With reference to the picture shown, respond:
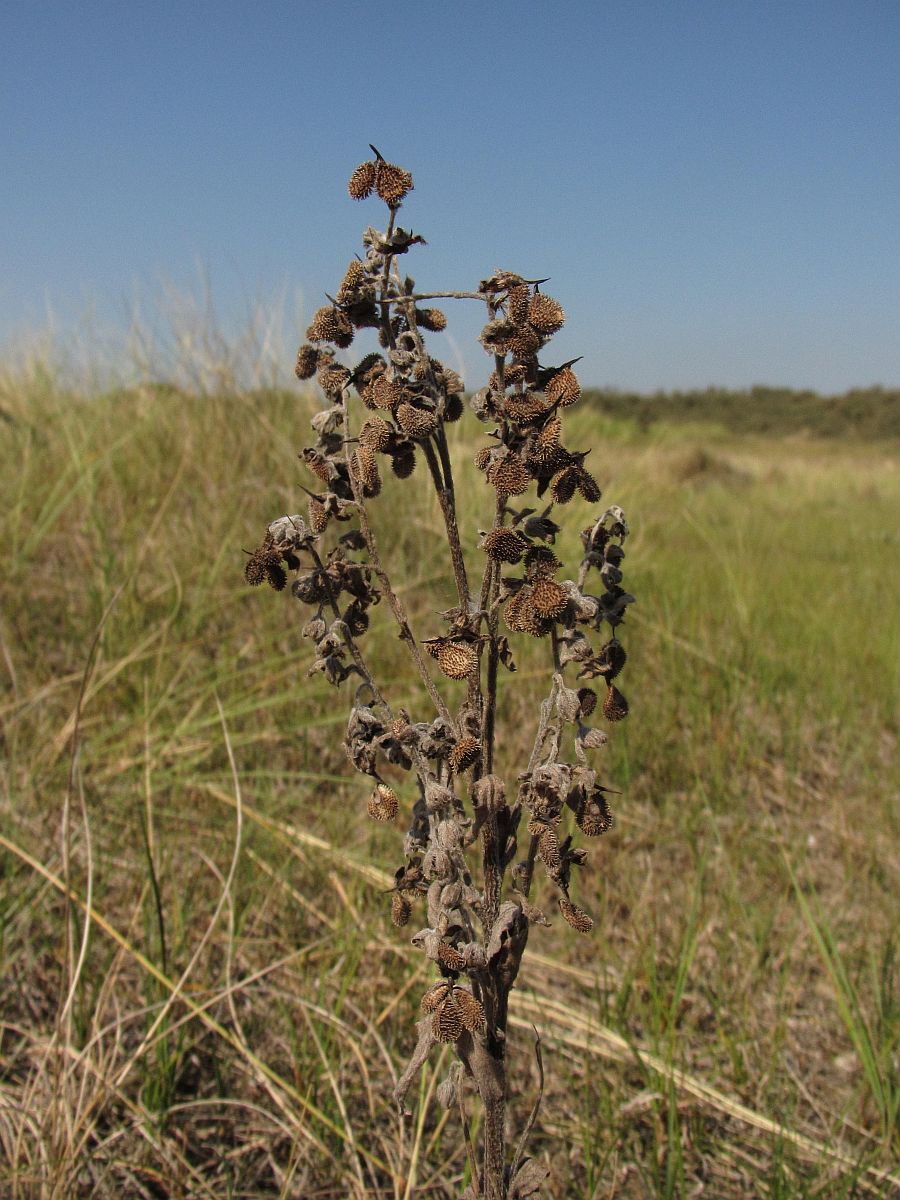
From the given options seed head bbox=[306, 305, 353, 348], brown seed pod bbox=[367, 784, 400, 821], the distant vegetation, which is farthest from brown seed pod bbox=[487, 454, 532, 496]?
the distant vegetation

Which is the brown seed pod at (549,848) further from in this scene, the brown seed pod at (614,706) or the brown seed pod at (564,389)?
the brown seed pod at (564,389)

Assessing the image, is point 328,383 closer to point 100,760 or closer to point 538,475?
point 538,475

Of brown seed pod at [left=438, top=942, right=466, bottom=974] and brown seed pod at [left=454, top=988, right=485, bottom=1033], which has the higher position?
brown seed pod at [left=438, top=942, right=466, bottom=974]

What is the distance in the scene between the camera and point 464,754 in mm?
785

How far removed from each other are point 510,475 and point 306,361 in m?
0.28

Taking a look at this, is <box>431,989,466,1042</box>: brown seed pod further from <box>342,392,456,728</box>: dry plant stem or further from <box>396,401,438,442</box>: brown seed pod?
<box>396,401,438,442</box>: brown seed pod

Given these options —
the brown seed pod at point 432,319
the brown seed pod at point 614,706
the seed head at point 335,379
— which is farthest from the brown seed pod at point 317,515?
the brown seed pod at point 614,706

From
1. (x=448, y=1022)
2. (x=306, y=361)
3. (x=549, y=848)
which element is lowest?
(x=448, y=1022)

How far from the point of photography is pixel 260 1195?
1.33 m

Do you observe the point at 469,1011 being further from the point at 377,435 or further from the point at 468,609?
the point at 377,435

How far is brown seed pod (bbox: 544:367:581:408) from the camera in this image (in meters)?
0.74

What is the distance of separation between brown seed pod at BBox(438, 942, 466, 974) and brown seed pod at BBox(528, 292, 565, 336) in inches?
22.2

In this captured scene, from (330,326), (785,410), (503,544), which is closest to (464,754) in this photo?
(503,544)

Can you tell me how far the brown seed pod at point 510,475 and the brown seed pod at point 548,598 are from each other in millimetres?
86
